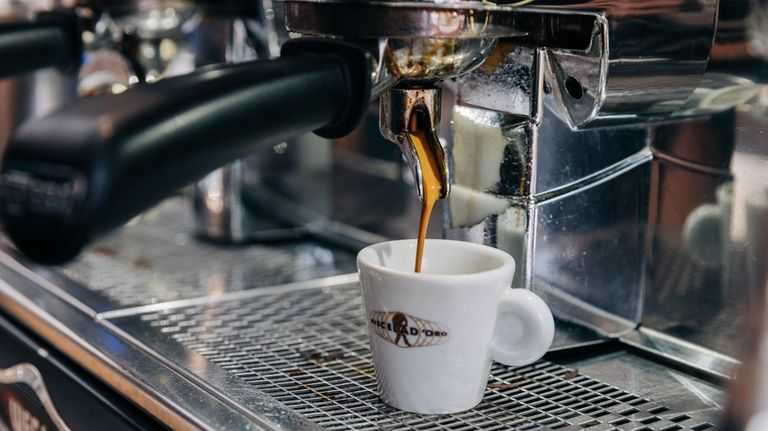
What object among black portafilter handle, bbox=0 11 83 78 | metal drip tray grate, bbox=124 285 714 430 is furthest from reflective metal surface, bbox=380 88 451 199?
black portafilter handle, bbox=0 11 83 78

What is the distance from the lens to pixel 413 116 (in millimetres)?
503

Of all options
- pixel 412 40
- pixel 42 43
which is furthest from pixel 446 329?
pixel 42 43

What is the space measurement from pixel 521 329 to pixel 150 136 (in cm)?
23

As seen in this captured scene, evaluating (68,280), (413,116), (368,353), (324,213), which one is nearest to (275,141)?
(413,116)

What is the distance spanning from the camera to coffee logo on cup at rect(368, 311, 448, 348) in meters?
0.50

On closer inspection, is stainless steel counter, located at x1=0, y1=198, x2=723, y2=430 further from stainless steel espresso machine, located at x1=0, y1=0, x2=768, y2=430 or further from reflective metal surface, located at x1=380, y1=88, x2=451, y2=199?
reflective metal surface, located at x1=380, y1=88, x2=451, y2=199

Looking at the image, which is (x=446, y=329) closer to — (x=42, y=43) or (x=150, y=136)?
(x=150, y=136)

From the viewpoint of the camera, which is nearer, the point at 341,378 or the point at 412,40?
the point at 412,40

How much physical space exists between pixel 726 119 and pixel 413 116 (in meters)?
0.19

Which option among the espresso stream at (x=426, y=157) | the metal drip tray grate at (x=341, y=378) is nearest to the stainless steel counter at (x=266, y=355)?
the metal drip tray grate at (x=341, y=378)

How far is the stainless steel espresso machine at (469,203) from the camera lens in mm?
379

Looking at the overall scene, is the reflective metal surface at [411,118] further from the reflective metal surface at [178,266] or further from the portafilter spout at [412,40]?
the reflective metal surface at [178,266]

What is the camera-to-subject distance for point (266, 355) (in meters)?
0.62

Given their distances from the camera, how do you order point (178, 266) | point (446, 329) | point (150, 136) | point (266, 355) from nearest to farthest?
point (150, 136) < point (446, 329) < point (266, 355) < point (178, 266)
